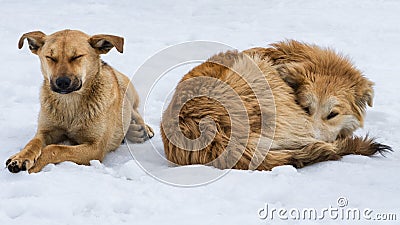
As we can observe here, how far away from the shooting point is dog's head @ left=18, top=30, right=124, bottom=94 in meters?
4.36

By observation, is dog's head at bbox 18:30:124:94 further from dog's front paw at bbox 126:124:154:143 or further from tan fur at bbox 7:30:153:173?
dog's front paw at bbox 126:124:154:143

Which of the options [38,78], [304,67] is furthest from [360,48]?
[38,78]

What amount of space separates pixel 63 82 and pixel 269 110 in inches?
65.3

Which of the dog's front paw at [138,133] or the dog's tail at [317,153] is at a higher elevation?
the dog's tail at [317,153]

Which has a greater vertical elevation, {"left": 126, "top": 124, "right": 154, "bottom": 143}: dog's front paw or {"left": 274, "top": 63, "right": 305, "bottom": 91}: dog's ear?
{"left": 274, "top": 63, "right": 305, "bottom": 91}: dog's ear

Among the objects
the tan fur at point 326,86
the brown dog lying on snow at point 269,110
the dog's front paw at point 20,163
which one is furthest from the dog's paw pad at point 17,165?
the tan fur at point 326,86

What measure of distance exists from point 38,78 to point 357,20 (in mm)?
5621

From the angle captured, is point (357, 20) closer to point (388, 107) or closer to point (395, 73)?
point (395, 73)

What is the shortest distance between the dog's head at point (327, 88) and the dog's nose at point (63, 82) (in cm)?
191

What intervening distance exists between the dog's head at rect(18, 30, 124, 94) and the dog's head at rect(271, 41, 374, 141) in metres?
1.59

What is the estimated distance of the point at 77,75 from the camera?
4.45 meters

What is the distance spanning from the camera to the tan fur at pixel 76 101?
14.4ft

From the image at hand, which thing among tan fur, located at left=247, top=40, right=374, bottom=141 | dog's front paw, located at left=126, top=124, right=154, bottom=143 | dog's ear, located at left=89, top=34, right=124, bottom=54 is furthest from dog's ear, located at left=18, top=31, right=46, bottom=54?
tan fur, located at left=247, top=40, right=374, bottom=141

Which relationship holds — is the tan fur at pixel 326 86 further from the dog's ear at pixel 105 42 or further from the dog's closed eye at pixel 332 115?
the dog's ear at pixel 105 42
